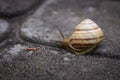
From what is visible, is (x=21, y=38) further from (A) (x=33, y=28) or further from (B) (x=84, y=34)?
(B) (x=84, y=34)

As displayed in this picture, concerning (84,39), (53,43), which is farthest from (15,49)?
(84,39)

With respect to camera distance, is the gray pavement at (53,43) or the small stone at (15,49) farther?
the small stone at (15,49)

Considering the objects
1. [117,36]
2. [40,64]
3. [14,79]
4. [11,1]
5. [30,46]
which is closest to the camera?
[14,79]

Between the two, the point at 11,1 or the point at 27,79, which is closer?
the point at 27,79

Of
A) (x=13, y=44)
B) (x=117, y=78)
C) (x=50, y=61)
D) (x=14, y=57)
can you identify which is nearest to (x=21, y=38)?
(x=13, y=44)

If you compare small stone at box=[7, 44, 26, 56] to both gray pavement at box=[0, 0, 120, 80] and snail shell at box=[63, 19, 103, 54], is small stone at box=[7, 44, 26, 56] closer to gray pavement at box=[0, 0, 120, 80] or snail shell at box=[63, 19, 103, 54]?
gray pavement at box=[0, 0, 120, 80]

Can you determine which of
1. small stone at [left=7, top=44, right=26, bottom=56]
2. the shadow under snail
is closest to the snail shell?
the shadow under snail

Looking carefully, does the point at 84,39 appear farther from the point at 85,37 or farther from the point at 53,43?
the point at 53,43

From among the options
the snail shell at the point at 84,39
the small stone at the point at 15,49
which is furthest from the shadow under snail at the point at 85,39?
the small stone at the point at 15,49

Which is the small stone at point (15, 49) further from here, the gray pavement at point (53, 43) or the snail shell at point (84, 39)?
the snail shell at point (84, 39)
